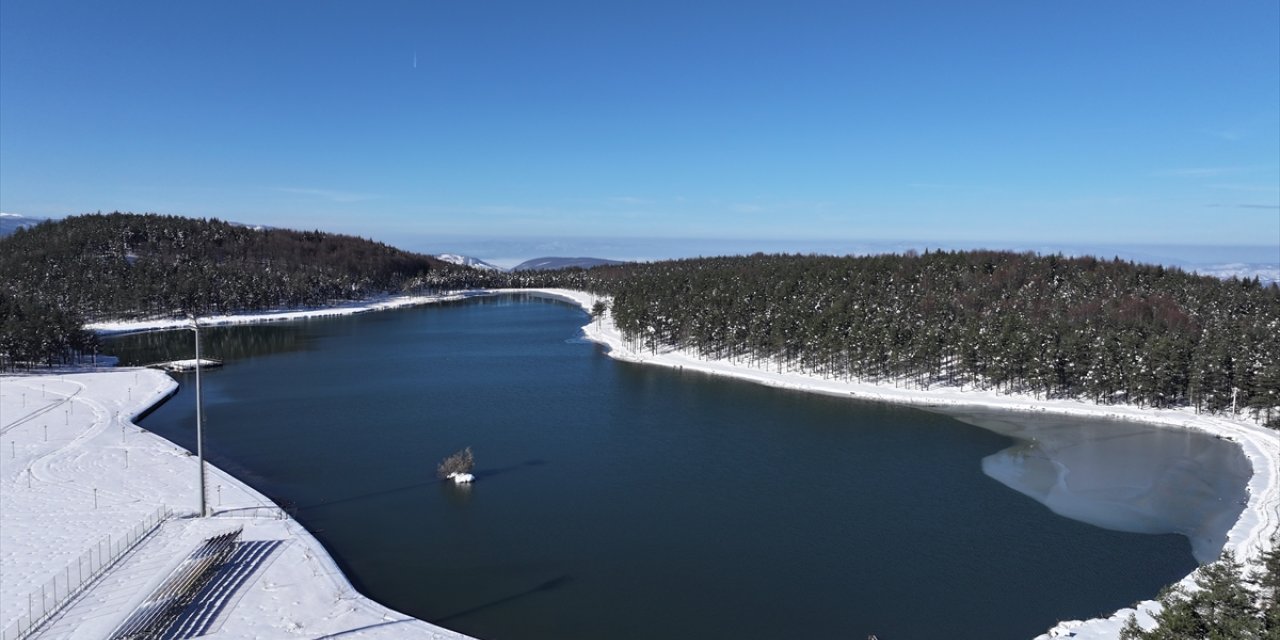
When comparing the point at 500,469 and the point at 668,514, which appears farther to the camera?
the point at 500,469

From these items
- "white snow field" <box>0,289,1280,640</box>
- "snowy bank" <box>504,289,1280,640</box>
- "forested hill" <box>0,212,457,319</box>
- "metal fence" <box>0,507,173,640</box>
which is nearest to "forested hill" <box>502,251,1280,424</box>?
"snowy bank" <box>504,289,1280,640</box>

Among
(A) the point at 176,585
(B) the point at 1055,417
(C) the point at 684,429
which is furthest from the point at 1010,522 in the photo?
(A) the point at 176,585

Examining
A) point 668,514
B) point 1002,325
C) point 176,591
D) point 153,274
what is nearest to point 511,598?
point 176,591

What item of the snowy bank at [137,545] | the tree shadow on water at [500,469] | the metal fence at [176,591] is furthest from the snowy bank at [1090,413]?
the tree shadow on water at [500,469]

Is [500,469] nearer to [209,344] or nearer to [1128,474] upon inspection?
[1128,474]

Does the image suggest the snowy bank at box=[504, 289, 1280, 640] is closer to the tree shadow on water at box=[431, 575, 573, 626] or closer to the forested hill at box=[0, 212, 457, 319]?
the tree shadow on water at box=[431, 575, 573, 626]

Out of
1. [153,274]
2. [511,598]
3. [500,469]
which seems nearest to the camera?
[511,598]
